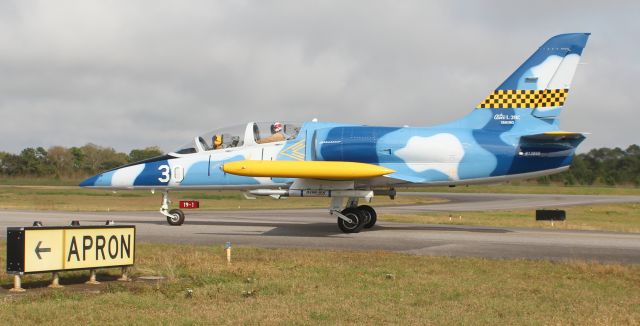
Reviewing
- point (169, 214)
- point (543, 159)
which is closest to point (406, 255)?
point (543, 159)

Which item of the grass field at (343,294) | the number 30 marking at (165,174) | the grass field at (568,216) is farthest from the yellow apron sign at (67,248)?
the grass field at (568,216)

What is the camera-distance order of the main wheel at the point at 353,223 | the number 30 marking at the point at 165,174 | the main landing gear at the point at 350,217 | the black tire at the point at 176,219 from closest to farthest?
the main landing gear at the point at 350,217, the main wheel at the point at 353,223, the number 30 marking at the point at 165,174, the black tire at the point at 176,219

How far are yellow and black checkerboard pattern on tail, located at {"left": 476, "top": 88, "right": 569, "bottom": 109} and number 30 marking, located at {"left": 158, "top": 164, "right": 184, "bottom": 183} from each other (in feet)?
33.0

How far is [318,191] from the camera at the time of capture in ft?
65.4

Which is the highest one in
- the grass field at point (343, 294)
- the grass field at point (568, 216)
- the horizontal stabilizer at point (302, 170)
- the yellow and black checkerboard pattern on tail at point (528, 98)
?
the yellow and black checkerboard pattern on tail at point (528, 98)

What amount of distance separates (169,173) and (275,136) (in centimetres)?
381

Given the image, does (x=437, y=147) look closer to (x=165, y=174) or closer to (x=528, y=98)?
(x=528, y=98)

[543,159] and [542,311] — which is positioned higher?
[543,159]

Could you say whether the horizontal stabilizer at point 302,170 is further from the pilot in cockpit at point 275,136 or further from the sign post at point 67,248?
the sign post at point 67,248

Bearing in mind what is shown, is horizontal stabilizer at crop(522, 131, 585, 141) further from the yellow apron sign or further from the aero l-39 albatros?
the yellow apron sign

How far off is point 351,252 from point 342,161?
6.19 metres

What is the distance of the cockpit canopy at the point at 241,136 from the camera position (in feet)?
69.1

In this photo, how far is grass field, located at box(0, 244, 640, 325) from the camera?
26.0 ft

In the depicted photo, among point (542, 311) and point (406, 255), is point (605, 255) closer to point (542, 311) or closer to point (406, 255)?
point (406, 255)
